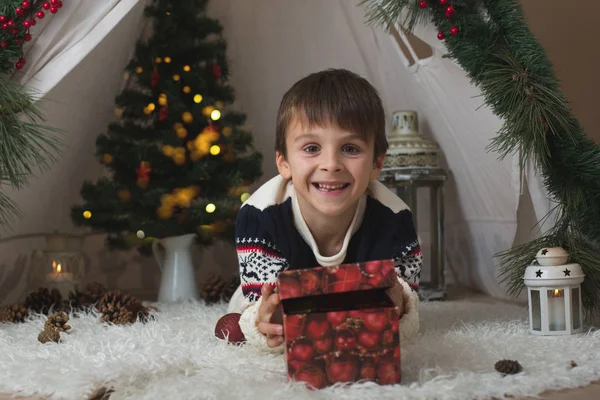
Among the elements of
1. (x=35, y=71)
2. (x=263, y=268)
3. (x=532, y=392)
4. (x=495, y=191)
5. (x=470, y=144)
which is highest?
(x=35, y=71)

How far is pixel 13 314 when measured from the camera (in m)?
1.66

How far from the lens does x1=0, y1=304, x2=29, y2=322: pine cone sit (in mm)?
1652

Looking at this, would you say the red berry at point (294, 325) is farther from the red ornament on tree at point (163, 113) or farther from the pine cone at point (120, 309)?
the red ornament on tree at point (163, 113)

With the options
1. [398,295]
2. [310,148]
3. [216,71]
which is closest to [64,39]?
[216,71]

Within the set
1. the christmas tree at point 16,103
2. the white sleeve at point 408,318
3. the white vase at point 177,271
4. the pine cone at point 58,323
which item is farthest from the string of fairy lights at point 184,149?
the white sleeve at point 408,318

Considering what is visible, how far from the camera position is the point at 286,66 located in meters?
2.38

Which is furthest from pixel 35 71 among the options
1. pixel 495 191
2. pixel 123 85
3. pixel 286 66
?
pixel 495 191

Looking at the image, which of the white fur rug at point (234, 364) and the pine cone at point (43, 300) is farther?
the pine cone at point (43, 300)

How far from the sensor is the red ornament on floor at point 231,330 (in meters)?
1.36

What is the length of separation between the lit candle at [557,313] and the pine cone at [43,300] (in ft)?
3.92

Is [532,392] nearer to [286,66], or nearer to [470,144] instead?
[470,144]

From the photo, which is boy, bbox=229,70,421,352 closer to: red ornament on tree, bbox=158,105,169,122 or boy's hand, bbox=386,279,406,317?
boy's hand, bbox=386,279,406,317

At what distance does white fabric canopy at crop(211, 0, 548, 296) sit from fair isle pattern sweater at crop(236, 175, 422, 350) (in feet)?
1.92

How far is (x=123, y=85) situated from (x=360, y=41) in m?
0.77
